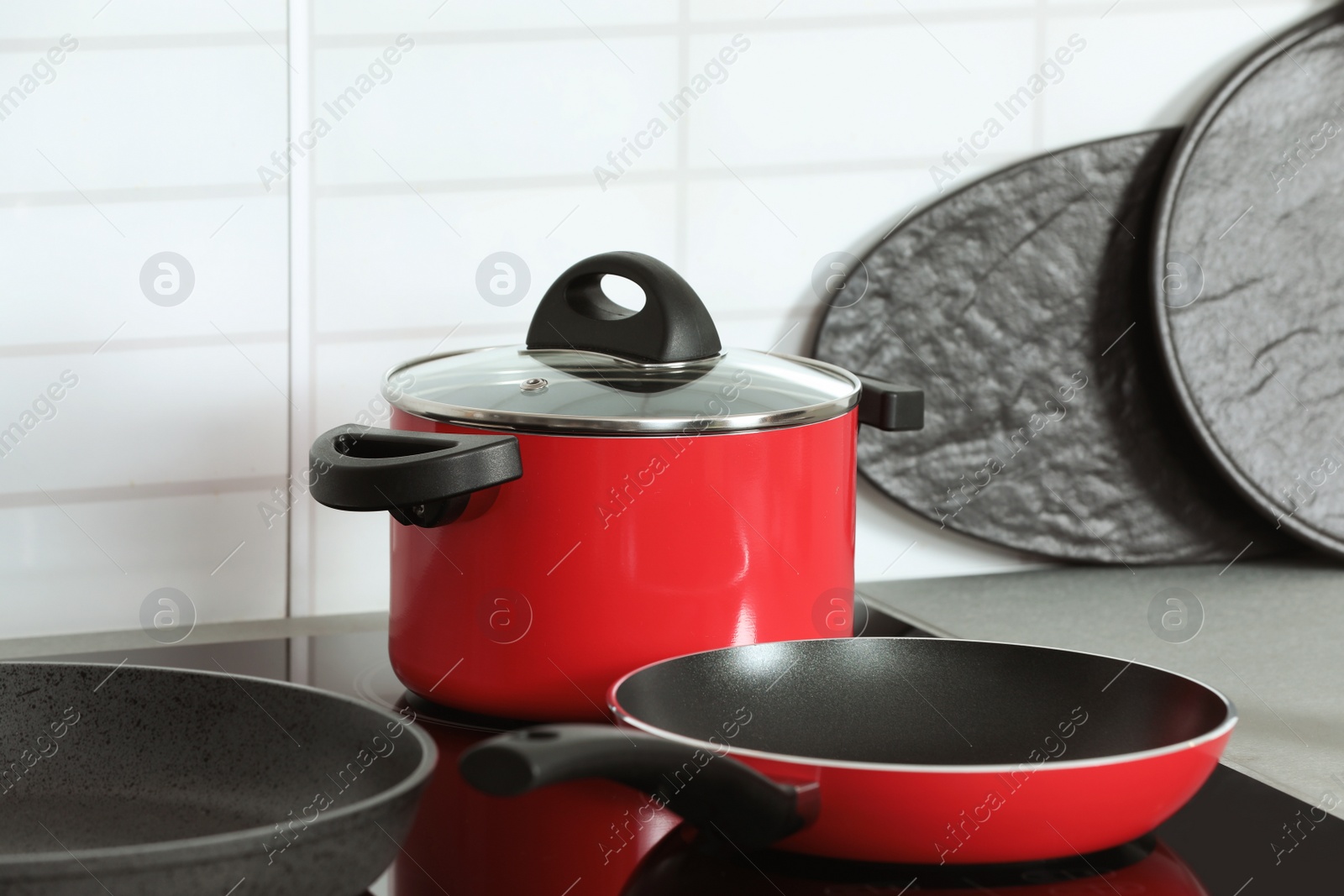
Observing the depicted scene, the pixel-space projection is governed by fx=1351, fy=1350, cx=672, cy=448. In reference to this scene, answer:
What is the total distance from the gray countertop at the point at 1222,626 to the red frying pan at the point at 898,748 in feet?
0.42

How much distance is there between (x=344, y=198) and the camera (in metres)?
0.89

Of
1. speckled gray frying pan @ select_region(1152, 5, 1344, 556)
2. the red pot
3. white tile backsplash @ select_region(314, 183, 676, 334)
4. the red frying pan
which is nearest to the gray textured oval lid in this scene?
the red pot

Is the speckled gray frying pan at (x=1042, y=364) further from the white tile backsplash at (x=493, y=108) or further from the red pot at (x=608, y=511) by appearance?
the red pot at (x=608, y=511)

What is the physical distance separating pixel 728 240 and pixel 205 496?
401mm

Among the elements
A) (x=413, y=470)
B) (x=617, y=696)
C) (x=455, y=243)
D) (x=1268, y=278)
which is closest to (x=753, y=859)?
(x=617, y=696)

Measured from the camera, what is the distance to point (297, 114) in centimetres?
87

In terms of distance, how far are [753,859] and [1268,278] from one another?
28.0 inches

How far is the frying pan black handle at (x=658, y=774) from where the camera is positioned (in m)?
0.42

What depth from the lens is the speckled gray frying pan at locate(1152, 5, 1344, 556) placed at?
100 centimetres

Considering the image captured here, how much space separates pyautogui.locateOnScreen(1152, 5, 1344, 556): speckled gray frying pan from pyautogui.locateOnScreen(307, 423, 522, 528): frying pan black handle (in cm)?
60

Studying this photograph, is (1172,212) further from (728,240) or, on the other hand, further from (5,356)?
(5,356)

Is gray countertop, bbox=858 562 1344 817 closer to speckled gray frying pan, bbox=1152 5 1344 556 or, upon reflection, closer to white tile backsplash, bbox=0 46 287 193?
speckled gray frying pan, bbox=1152 5 1344 556

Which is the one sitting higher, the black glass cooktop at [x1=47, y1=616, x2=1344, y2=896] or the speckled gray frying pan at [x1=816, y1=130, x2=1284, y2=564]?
the speckled gray frying pan at [x1=816, y1=130, x2=1284, y2=564]

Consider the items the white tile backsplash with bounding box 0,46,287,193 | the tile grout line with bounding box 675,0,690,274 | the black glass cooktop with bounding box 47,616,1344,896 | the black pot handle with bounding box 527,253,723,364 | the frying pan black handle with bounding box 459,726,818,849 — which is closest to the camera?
the frying pan black handle with bounding box 459,726,818,849
